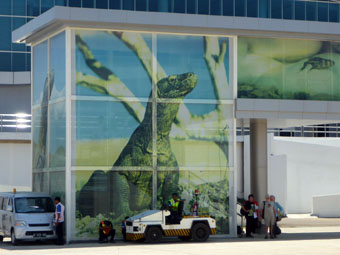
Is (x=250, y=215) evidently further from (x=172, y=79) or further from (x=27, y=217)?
(x=27, y=217)

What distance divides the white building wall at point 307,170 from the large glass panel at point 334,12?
9862 mm

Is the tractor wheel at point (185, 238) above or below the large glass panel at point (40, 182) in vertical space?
below

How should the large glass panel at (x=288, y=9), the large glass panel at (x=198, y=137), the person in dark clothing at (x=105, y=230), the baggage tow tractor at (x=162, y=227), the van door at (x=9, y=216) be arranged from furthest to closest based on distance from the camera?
the large glass panel at (x=288, y=9) → the large glass panel at (x=198, y=137) → the van door at (x=9, y=216) → the person in dark clothing at (x=105, y=230) → the baggage tow tractor at (x=162, y=227)

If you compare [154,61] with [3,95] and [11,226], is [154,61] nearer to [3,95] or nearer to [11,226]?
[11,226]

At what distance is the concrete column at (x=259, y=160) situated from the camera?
101 feet

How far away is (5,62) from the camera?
5481 cm

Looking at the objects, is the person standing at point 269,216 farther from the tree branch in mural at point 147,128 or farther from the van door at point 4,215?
the van door at point 4,215

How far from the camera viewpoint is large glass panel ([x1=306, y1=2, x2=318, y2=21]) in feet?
184

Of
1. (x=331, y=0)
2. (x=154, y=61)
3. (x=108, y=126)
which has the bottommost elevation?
(x=108, y=126)

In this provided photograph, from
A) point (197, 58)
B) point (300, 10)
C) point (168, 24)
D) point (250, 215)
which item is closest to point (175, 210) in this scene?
point (250, 215)

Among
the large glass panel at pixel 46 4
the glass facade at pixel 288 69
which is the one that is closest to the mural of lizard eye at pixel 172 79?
the glass facade at pixel 288 69

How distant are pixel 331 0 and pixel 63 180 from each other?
3445 cm

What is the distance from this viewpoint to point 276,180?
160 ft

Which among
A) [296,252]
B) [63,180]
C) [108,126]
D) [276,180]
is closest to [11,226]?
[63,180]
